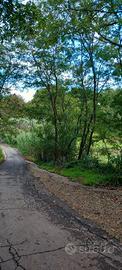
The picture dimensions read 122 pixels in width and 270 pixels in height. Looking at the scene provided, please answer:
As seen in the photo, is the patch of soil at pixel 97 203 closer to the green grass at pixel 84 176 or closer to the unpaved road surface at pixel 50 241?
the unpaved road surface at pixel 50 241

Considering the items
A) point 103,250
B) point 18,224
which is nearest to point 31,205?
point 18,224

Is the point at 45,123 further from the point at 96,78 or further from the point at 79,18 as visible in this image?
the point at 79,18

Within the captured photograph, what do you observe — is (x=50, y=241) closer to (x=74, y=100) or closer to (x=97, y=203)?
(x=97, y=203)

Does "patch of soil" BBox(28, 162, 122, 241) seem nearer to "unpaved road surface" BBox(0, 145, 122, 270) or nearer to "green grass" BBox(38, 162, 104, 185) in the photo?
"unpaved road surface" BBox(0, 145, 122, 270)

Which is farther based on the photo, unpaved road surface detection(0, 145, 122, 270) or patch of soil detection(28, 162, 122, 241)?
patch of soil detection(28, 162, 122, 241)

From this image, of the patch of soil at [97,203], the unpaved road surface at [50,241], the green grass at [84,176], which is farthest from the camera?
the green grass at [84,176]

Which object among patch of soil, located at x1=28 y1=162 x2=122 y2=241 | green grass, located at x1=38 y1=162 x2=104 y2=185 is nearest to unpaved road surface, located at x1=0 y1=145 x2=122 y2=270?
patch of soil, located at x1=28 y1=162 x2=122 y2=241

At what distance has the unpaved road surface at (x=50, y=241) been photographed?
545 centimetres

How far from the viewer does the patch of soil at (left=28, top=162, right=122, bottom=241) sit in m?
8.21

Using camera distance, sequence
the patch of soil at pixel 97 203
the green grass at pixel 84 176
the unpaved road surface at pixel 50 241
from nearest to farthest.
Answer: the unpaved road surface at pixel 50 241, the patch of soil at pixel 97 203, the green grass at pixel 84 176

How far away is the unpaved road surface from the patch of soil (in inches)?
15.8

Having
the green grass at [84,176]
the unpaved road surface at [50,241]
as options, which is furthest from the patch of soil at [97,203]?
the green grass at [84,176]

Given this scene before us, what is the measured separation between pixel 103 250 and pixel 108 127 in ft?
33.4

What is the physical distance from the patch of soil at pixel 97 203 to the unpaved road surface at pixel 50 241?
0.40 m
